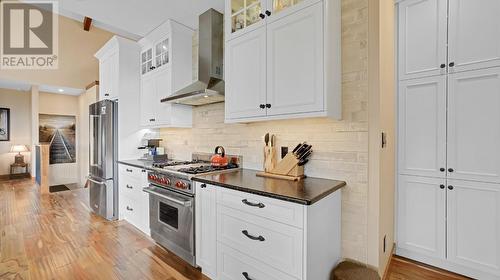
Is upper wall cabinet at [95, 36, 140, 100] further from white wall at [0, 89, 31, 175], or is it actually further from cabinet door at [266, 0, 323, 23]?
white wall at [0, 89, 31, 175]

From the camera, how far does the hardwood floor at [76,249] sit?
83.4 inches

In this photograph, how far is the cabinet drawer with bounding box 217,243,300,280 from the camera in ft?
4.90

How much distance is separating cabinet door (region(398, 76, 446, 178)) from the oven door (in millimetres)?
2141

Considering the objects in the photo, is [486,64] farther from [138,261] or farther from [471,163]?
[138,261]

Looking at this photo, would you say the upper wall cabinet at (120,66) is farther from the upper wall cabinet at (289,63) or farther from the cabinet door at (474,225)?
the cabinet door at (474,225)

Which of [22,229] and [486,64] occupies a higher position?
[486,64]

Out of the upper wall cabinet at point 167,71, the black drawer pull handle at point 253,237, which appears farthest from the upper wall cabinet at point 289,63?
the upper wall cabinet at point 167,71

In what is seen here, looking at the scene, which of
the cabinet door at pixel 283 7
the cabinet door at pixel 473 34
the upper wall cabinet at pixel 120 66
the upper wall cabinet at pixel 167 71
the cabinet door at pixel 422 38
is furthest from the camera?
the upper wall cabinet at pixel 120 66

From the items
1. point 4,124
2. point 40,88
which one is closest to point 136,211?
point 40,88

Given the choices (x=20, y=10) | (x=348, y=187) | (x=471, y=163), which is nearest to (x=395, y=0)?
(x=471, y=163)

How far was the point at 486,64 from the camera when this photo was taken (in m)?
1.81

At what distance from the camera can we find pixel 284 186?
1.65 m

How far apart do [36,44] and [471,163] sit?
25.0 feet

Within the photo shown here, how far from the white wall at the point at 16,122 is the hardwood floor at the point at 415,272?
32.3 feet
